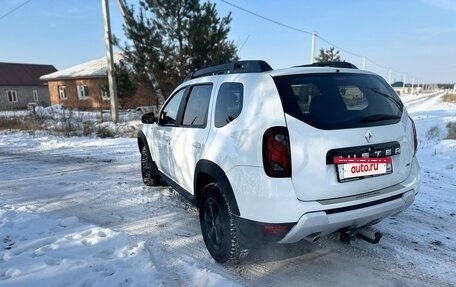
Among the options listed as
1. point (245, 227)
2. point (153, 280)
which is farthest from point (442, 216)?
point (153, 280)

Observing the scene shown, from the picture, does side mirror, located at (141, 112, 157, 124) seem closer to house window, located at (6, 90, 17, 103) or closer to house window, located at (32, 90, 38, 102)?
house window, located at (6, 90, 17, 103)

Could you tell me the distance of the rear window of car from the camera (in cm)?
278

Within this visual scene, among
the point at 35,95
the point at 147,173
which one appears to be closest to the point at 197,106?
the point at 147,173

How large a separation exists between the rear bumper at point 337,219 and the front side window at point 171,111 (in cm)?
237

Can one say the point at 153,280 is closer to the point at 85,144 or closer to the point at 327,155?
the point at 327,155

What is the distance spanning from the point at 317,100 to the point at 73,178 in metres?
5.71

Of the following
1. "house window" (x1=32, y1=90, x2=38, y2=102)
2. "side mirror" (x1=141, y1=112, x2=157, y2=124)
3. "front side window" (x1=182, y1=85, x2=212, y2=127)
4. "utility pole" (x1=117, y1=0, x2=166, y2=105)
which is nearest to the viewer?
"front side window" (x1=182, y1=85, x2=212, y2=127)

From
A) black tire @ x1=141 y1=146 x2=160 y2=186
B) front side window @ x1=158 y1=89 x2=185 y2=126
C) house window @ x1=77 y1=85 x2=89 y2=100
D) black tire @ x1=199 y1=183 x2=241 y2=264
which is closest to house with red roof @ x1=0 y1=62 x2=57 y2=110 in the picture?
house window @ x1=77 y1=85 x2=89 y2=100

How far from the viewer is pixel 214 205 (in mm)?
3400

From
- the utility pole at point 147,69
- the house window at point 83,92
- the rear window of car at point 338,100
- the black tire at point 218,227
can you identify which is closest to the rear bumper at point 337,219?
the black tire at point 218,227

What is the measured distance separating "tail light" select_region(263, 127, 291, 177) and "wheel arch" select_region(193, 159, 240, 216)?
0.48 metres

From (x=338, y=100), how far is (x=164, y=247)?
93.9 inches

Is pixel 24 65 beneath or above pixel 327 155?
above

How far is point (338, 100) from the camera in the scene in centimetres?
301
